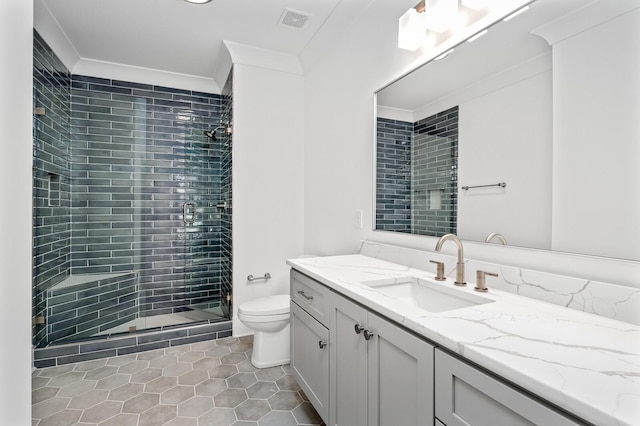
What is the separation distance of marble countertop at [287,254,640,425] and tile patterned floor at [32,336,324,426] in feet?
3.70

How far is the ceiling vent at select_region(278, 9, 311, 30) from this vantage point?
2.35m

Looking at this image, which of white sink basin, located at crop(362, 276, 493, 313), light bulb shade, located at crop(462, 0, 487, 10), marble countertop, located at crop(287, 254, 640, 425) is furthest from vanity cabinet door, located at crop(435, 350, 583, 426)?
light bulb shade, located at crop(462, 0, 487, 10)

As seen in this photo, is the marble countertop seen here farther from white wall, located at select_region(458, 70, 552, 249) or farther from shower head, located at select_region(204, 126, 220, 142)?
shower head, located at select_region(204, 126, 220, 142)

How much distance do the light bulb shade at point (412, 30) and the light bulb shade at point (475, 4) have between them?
0.25 meters

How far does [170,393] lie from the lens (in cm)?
198

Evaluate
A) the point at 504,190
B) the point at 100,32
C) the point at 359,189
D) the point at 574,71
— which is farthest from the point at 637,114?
the point at 100,32

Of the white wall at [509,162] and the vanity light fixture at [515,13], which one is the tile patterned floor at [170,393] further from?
the vanity light fixture at [515,13]

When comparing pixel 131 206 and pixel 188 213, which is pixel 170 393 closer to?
pixel 188 213

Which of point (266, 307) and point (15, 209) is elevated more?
point (15, 209)

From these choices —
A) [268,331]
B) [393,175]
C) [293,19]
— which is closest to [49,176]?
[268,331]

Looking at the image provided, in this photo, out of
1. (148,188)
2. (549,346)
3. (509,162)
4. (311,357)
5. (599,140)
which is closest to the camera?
(549,346)

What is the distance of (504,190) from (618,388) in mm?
829

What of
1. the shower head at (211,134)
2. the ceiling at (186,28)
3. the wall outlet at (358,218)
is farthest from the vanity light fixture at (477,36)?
the shower head at (211,134)

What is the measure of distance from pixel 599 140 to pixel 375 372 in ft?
3.28
